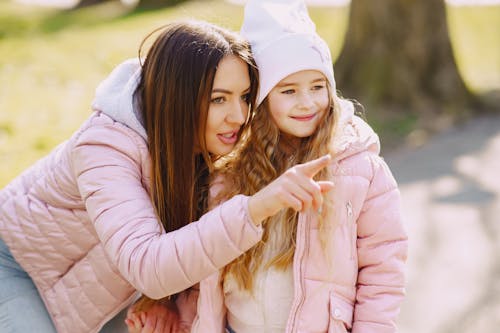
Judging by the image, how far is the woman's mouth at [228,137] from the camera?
7.49 ft

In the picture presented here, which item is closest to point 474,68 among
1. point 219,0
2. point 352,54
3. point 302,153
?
point 352,54

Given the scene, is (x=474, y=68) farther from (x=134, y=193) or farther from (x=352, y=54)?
(x=134, y=193)

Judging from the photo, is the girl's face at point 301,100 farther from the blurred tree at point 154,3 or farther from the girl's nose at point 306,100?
the blurred tree at point 154,3

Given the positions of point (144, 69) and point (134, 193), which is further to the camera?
point (144, 69)

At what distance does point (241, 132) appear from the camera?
92.7 inches

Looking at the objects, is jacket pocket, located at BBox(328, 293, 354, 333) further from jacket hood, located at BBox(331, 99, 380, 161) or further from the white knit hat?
the white knit hat

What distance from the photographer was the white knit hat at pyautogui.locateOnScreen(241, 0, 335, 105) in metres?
2.21

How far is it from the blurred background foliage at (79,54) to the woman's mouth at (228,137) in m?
0.36

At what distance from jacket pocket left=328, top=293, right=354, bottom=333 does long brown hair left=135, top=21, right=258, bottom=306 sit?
0.51 metres

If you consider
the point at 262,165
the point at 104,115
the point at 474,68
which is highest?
the point at 104,115

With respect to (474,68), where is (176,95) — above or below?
above

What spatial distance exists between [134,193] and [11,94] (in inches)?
182

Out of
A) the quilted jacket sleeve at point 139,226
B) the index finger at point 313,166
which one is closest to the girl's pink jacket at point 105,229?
the quilted jacket sleeve at point 139,226

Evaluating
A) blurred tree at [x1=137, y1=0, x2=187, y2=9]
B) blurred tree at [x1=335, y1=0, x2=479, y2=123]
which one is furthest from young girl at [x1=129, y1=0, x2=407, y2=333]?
blurred tree at [x1=137, y1=0, x2=187, y2=9]
